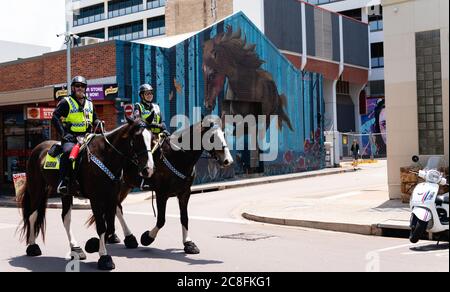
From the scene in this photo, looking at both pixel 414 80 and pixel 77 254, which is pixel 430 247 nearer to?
pixel 77 254


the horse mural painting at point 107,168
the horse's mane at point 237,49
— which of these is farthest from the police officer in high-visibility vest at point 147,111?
the horse's mane at point 237,49

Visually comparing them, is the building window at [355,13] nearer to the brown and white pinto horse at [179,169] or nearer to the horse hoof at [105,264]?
the brown and white pinto horse at [179,169]

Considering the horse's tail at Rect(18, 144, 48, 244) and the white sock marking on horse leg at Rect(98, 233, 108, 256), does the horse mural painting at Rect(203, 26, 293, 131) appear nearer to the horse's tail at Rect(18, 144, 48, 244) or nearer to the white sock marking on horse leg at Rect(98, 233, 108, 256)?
the horse's tail at Rect(18, 144, 48, 244)

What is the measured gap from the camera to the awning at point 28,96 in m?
21.3

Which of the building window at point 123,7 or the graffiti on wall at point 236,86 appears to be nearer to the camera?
the graffiti on wall at point 236,86

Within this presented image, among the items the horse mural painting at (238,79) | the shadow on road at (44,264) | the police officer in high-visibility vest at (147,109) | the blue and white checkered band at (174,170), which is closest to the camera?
the shadow on road at (44,264)

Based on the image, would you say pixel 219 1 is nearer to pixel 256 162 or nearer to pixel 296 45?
pixel 296 45

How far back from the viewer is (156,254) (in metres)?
8.83

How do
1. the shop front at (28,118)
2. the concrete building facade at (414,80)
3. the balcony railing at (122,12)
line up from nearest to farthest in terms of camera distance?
the concrete building facade at (414,80) → the shop front at (28,118) → the balcony railing at (122,12)

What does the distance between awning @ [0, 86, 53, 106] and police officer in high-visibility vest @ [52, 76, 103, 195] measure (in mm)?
13400

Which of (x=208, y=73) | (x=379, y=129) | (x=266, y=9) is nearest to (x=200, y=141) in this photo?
(x=208, y=73)

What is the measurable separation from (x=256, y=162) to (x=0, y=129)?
42.3 feet
